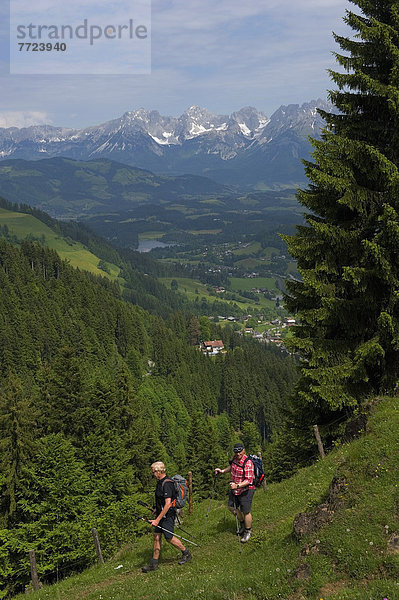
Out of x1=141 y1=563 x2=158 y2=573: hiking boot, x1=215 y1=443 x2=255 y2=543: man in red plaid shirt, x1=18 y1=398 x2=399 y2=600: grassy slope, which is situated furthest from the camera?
x1=141 y1=563 x2=158 y2=573: hiking boot

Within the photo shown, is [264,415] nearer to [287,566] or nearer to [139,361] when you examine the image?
[139,361]

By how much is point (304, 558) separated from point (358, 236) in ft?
44.3

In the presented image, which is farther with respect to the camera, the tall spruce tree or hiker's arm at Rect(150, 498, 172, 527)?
the tall spruce tree

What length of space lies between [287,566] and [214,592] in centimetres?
186

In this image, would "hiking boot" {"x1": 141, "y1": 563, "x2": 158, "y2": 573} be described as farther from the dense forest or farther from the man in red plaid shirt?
the dense forest

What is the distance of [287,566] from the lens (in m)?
10.2

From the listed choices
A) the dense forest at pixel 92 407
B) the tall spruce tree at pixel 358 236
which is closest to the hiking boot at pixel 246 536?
the tall spruce tree at pixel 358 236

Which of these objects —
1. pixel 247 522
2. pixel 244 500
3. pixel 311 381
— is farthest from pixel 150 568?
pixel 311 381

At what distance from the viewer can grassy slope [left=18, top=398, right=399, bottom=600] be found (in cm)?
929

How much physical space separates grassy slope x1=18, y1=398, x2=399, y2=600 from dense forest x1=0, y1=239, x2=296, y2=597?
709 centimetres

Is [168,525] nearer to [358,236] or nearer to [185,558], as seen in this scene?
[185,558]

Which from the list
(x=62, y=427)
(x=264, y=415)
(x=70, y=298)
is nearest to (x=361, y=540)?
(x=62, y=427)

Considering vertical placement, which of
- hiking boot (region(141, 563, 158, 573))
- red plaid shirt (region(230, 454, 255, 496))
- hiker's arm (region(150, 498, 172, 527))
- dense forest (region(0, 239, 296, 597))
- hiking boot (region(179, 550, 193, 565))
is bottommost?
dense forest (region(0, 239, 296, 597))

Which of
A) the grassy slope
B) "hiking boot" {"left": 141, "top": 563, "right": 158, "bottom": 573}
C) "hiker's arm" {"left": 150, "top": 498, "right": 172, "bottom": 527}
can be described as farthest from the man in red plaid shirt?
"hiking boot" {"left": 141, "top": 563, "right": 158, "bottom": 573}
